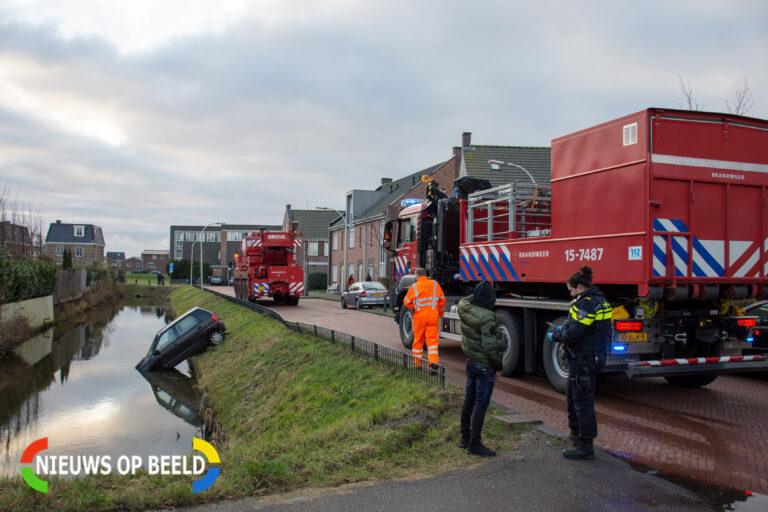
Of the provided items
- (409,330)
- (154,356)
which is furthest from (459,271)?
(154,356)

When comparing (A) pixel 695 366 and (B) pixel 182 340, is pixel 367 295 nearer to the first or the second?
(B) pixel 182 340

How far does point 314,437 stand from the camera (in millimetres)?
5938

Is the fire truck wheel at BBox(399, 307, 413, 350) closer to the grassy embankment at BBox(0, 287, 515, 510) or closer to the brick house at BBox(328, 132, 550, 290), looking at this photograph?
the grassy embankment at BBox(0, 287, 515, 510)

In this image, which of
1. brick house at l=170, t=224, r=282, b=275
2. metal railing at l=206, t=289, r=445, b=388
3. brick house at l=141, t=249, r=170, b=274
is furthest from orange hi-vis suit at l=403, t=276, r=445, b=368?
brick house at l=141, t=249, r=170, b=274

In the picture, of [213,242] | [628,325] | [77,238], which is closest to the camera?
[628,325]

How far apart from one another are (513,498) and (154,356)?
13.2m

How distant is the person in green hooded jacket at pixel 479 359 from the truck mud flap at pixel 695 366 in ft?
7.96

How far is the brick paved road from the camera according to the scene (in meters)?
4.94

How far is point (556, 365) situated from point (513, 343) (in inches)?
39.0

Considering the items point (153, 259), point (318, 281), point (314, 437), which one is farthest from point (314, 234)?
point (153, 259)

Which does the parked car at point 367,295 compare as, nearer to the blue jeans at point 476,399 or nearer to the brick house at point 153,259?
the blue jeans at point 476,399

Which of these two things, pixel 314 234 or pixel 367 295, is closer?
pixel 367 295

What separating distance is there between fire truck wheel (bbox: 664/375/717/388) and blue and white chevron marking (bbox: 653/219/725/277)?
1.92 meters

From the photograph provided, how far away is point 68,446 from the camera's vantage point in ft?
30.7
